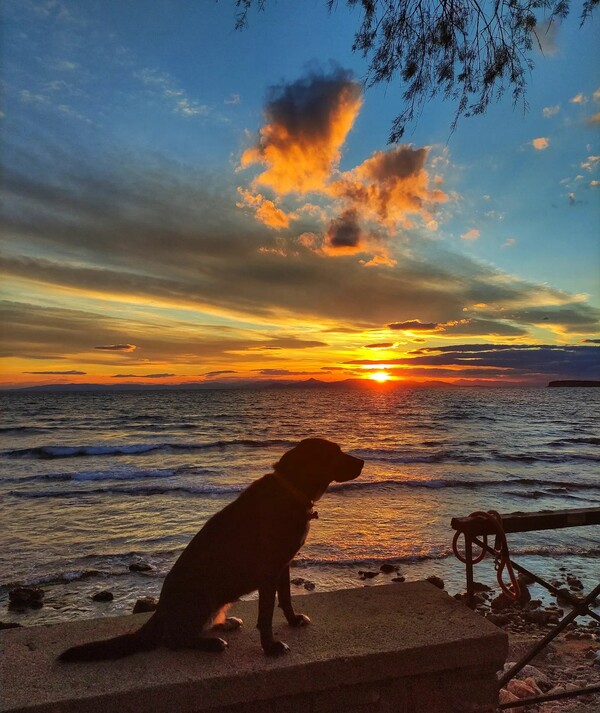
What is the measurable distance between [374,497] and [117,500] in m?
7.03

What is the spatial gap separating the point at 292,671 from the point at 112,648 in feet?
3.04

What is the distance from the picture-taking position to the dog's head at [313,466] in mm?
3168

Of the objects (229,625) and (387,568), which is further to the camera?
(387,568)

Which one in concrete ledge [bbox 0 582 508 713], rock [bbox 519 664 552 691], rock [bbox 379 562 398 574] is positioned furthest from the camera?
rock [bbox 379 562 398 574]

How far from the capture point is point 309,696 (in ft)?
8.27

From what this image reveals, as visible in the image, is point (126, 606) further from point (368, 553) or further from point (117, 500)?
point (117, 500)

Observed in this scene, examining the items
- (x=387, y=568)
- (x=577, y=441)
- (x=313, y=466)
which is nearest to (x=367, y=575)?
(x=387, y=568)

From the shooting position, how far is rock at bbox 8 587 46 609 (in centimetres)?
693

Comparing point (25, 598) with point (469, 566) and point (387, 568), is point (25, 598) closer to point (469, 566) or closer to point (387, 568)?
point (387, 568)

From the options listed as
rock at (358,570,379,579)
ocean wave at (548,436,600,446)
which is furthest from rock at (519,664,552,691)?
ocean wave at (548,436,600,446)

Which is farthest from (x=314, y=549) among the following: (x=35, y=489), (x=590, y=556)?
(x=35, y=489)

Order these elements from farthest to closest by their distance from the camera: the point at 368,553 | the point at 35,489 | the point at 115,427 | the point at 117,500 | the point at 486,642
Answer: the point at 115,427
the point at 35,489
the point at 117,500
the point at 368,553
the point at 486,642

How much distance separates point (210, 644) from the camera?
273cm

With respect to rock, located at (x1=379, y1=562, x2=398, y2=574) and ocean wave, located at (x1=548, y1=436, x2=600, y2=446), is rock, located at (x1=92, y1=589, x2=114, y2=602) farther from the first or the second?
ocean wave, located at (x1=548, y1=436, x2=600, y2=446)
